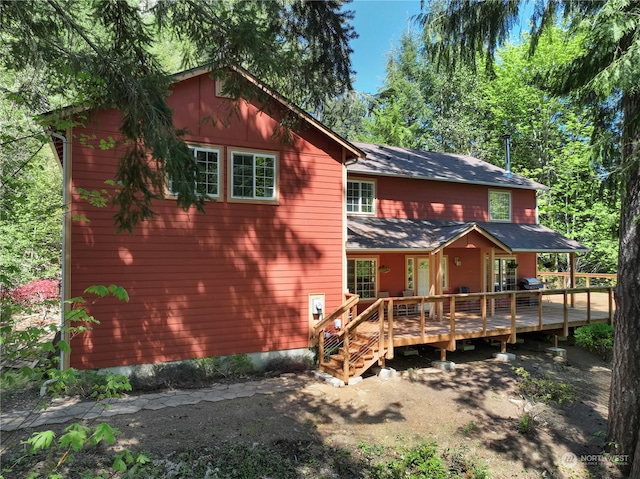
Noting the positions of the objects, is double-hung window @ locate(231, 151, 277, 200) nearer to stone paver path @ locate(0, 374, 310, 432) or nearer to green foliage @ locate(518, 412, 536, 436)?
stone paver path @ locate(0, 374, 310, 432)

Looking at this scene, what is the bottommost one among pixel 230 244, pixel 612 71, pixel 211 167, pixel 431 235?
pixel 230 244

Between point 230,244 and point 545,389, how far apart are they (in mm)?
7206

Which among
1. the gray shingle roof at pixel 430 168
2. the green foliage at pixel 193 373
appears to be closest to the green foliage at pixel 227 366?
the green foliage at pixel 193 373

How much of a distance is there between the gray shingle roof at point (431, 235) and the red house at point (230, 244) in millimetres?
71

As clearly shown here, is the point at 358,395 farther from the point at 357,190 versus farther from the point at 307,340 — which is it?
the point at 357,190

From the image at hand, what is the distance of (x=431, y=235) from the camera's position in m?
11.7

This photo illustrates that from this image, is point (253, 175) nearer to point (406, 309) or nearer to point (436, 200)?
point (406, 309)

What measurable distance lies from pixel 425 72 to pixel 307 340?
994 inches

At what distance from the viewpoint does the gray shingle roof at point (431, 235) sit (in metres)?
10.8

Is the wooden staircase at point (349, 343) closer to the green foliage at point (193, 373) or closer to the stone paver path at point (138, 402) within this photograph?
the stone paver path at point (138, 402)

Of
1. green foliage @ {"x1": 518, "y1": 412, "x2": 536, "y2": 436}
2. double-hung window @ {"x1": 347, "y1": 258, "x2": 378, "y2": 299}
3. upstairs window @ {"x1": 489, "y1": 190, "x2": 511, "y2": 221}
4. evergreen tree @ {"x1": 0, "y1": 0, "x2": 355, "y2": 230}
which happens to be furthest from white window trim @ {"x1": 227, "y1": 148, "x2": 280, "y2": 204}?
upstairs window @ {"x1": 489, "y1": 190, "x2": 511, "y2": 221}

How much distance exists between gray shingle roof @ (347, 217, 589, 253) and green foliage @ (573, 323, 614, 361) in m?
2.90

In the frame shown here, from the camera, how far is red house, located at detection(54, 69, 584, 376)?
7707 millimetres

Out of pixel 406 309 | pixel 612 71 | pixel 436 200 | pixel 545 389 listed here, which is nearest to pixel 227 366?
pixel 406 309
